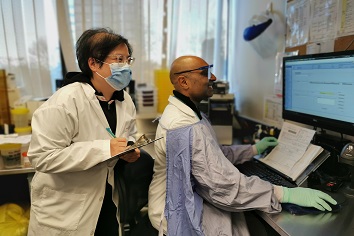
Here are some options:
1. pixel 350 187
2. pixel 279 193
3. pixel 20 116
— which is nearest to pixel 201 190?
pixel 279 193

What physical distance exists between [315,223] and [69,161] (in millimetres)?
904

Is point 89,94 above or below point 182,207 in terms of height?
above

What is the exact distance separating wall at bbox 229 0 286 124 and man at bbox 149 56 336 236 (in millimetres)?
1051

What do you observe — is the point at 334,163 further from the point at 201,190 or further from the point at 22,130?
the point at 22,130

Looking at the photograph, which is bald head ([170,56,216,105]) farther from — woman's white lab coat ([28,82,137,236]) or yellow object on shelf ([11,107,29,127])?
yellow object on shelf ([11,107,29,127])

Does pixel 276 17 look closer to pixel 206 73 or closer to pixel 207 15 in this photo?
pixel 207 15

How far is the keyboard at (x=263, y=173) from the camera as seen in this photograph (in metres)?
1.19

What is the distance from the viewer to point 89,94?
115 centimetres

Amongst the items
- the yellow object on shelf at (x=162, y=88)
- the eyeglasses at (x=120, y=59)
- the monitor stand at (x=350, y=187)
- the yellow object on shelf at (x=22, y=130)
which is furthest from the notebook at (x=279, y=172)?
the yellow object on shelf at (x=22, y=130)

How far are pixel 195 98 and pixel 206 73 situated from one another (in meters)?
0.13

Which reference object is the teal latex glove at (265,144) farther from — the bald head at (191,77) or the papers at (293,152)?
the bald head at (191,77)

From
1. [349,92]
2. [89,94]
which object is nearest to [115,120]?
[89,94]

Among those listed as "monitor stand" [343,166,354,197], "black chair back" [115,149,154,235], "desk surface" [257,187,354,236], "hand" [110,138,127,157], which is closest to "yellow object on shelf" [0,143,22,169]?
"black chair back" [115,149,154,235]

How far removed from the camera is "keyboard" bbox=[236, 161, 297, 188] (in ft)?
3.90
